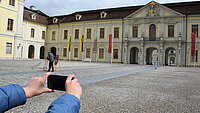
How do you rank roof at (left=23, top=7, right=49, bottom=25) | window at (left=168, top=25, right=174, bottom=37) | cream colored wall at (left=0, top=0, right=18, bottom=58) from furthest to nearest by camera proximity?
roof at (left=23, top=7, right=49, bottom=25), window at (left=168, top=25, right=174, bottom=37), cream colored wall at (left=0, top=0, right=18, bottom=58)

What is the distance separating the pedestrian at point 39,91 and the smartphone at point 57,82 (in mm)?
26

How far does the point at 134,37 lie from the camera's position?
3064 centimetres

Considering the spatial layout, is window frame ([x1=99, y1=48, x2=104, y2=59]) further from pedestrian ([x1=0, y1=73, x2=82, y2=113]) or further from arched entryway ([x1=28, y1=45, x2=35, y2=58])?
pedestrian ([x1=0, y1=73, x2=82, y2=113])

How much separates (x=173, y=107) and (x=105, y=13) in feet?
103

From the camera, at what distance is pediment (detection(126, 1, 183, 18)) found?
2828 centimetres

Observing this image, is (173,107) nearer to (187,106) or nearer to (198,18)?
(187,106)

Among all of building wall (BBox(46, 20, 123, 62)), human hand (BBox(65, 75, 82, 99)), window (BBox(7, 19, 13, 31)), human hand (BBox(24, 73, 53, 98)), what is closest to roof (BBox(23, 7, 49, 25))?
building wall (BBox(46, 20, 123, 62))

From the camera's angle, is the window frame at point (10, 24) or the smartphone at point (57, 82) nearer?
the smartphone at point (57, 82)

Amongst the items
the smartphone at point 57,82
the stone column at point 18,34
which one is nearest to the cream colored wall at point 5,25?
the stone column at point 18,34

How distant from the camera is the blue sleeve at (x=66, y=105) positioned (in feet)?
2.67

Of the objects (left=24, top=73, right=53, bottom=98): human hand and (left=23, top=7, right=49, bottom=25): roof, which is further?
(left=23, top=7, right=49, bottom=25): roof

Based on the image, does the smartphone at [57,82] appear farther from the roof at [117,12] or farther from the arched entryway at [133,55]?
the arched entryway at [133,55]

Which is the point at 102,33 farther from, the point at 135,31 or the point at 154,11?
the point at 154,11

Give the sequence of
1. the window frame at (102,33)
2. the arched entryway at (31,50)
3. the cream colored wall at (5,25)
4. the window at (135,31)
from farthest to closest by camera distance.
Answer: the arched entryway at (31,50), the window frame at (102,33), the window at (135,31), the cream colored wall at (5,25)
